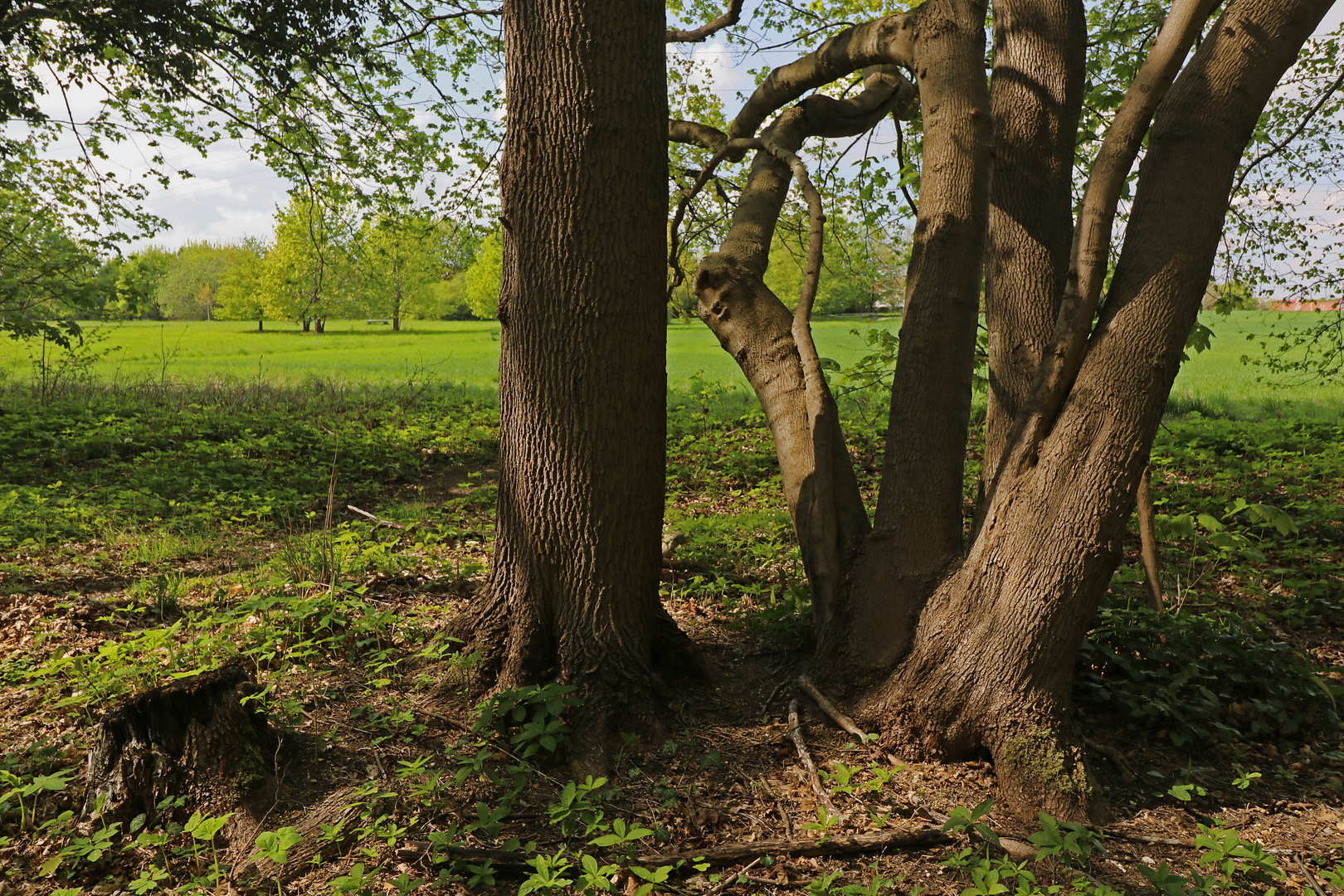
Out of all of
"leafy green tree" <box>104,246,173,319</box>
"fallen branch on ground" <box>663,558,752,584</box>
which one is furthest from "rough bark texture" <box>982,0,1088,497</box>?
"leafy green tree" <box>104,246,173,319</box>

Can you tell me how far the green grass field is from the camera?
45.3 ft

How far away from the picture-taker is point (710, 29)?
627cm

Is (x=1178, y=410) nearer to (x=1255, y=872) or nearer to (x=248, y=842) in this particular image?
(x=1255, y=872)

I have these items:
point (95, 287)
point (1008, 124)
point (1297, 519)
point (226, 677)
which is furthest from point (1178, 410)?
point (95, 287)

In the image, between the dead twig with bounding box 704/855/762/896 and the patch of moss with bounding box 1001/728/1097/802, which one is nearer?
the dead twig with bounding box 704/855/762/896

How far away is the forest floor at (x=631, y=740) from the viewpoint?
241 cm

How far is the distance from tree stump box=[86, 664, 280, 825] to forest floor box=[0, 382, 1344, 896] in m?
0.08

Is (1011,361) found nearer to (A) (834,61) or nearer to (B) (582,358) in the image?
(A) (834,61)

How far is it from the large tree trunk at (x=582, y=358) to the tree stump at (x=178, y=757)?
997mm

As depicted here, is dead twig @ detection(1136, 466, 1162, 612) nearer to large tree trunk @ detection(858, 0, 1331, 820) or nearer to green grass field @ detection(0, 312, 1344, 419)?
large tree trunk @ detection(858, 0, 1331, 820)

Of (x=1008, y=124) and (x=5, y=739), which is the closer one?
(x=5, y=739)

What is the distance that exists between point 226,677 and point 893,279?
926 centimetres

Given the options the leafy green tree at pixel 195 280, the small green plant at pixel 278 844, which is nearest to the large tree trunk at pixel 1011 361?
the small green plant at pixel 278 844

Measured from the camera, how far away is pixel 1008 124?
157 inches
